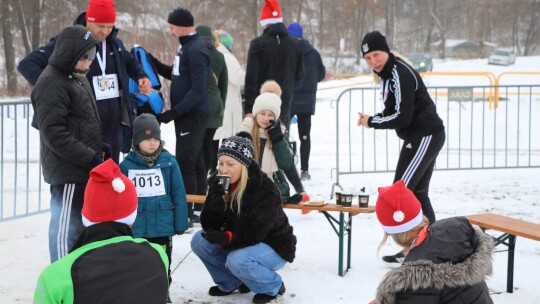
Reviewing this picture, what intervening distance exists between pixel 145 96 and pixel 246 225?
188cm

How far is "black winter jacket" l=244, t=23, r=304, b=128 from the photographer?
7723mm

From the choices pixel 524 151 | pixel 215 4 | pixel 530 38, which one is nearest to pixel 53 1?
pixel 215 4

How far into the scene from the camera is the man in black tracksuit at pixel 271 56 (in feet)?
25.4

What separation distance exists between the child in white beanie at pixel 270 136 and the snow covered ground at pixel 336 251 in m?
0.74

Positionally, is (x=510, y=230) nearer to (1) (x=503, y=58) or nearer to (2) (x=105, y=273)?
(2) (x=105, y=273)

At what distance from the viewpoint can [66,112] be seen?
4.47m

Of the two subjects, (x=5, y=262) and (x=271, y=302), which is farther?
(x=5, y=262)

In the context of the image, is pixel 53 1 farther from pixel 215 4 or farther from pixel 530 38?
pixel 530 38

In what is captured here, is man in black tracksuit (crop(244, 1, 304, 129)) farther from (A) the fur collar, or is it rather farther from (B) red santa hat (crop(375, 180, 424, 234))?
(A) the fur collar

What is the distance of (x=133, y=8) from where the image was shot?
3275 cm

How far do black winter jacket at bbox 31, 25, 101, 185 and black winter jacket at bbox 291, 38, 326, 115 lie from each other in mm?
4983

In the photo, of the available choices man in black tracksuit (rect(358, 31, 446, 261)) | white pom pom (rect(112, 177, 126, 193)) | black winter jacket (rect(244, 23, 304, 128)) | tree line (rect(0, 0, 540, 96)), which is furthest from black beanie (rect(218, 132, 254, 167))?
tree line (rect(0, 0, 540, 96))

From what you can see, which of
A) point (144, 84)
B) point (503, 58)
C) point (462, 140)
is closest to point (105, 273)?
point (144, 84)

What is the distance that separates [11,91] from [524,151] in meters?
17.2
